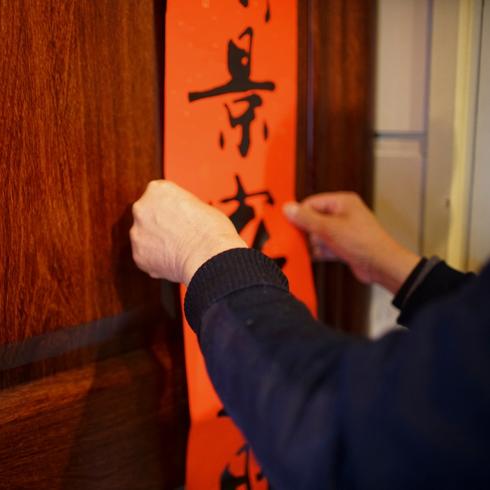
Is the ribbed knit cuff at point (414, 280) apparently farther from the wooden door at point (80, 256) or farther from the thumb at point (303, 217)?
the wooden door at point (80, 256)

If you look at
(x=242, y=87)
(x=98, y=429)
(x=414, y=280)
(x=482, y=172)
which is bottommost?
(x=98, y=429)

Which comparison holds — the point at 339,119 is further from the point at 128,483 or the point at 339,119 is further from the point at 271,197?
the point at 128,483

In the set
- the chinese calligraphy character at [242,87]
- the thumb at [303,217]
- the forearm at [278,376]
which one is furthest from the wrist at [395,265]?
the forearm at [278,376]

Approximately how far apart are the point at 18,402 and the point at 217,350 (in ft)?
0.85

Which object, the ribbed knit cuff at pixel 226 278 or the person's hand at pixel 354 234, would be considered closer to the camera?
the ribbed knit cuff at pixel 226 278

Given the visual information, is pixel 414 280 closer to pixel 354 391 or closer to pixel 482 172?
pixel 482 172

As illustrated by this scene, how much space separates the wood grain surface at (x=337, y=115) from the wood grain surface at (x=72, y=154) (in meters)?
0.25

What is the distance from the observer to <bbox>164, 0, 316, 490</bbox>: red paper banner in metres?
0.66

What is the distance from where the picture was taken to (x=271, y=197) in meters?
0.78

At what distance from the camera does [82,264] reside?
614 mm

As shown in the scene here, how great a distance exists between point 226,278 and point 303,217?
1.14 feet

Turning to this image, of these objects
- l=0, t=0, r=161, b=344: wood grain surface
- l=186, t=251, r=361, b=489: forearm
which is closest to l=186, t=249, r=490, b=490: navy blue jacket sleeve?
Result: l=186, t=251, r=361, b=489: forearm

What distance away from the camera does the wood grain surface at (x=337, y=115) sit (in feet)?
2.62

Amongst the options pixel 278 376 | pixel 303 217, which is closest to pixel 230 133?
pixel 303 217
